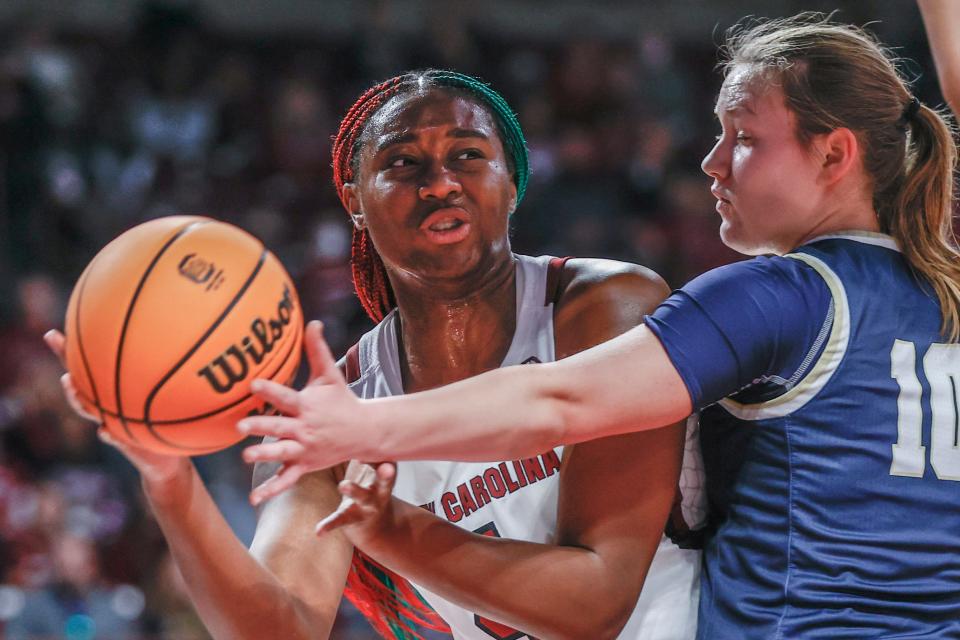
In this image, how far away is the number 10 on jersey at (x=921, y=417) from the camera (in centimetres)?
221

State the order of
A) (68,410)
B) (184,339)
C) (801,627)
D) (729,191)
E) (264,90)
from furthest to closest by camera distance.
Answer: (264,90) < (68,410) < (729,191) < (801,627) < (184,339)

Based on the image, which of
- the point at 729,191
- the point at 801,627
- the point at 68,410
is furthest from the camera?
the point at 68,410

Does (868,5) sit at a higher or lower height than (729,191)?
lower

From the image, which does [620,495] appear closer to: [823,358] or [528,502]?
[528,502]

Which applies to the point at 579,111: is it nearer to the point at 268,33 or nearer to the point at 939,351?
the point at 268,33

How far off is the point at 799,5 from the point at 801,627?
9908 millimetres

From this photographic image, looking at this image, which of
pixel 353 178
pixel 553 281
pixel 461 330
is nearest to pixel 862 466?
pixel 553 281

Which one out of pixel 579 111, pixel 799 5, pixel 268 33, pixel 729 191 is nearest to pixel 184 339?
pixel 729 191

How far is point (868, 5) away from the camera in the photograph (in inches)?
436

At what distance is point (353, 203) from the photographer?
3.11m

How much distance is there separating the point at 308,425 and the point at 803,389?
3.07 ft

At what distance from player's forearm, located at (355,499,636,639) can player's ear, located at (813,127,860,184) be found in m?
0.91

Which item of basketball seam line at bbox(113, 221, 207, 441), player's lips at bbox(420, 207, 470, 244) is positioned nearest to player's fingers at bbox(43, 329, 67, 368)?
basketball seam line at bbox(113, 221, 207, 441)

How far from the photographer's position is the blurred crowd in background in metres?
6.67
